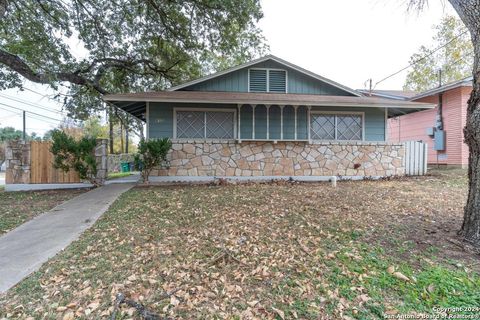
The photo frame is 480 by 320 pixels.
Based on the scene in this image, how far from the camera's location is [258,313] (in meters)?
2.08

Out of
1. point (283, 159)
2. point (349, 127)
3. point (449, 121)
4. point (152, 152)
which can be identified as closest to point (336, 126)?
point (349, 127)

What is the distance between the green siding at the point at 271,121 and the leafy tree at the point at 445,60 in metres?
16.1

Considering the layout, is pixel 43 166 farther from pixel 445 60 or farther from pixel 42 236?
pixel 445 60

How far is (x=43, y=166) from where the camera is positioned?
8094mm

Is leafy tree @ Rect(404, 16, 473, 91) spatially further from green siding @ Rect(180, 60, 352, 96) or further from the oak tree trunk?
the oak tree trunk

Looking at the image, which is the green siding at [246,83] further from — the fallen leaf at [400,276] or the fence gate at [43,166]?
the fallen leaf at [400,276]

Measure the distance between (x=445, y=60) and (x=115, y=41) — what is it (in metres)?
27.1

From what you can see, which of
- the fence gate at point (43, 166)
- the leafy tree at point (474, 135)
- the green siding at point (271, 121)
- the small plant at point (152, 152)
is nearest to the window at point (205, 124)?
the green siding at point (271, 121)


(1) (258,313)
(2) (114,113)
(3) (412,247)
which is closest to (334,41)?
(2) (114,113)

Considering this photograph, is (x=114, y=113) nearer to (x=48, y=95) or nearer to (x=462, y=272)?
(x=48, y=95)

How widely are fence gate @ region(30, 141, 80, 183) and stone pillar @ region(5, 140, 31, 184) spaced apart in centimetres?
13

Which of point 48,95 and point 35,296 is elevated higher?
point 48,95

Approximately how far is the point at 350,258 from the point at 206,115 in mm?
7067

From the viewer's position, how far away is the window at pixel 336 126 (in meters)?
9.44
